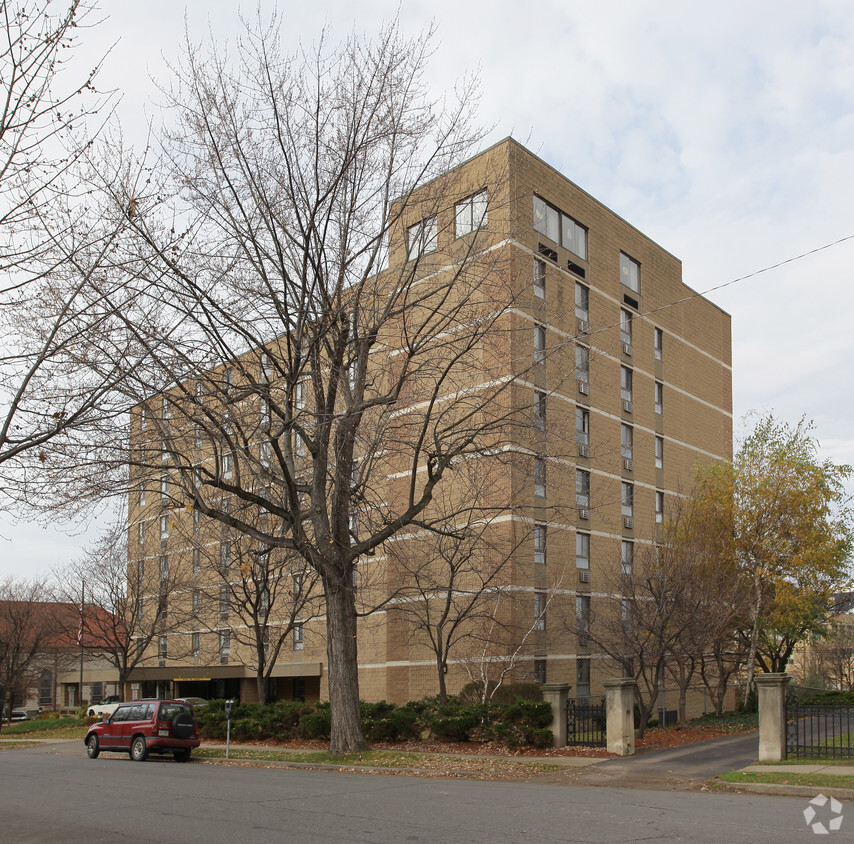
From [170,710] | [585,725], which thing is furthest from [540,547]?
[170,710]

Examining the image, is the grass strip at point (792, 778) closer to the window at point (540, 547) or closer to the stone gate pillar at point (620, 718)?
the stone gate pillar at point (620, 718)

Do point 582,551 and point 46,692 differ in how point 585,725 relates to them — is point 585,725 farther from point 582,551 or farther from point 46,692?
point 46,692

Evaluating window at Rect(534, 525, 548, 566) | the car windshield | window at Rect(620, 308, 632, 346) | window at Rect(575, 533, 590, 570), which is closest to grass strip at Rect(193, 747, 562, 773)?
the car windshield

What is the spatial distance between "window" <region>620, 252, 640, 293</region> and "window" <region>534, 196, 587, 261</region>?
11.9 ft

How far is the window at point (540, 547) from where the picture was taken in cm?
3531

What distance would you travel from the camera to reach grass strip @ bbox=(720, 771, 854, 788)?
13633 mm

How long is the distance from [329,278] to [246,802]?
425 inches

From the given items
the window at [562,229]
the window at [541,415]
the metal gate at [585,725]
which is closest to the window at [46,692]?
the window at [562,229]

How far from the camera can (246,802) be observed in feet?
43.4

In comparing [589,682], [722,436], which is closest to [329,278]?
[589,682]

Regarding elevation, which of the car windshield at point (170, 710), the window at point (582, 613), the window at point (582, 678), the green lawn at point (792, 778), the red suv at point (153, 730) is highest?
the window at point (582, 613)

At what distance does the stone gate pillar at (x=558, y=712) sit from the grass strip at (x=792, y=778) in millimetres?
5364

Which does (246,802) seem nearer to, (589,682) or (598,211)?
(589,682)

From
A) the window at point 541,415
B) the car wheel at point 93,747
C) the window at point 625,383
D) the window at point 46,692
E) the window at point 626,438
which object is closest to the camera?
the window at point 541,415
